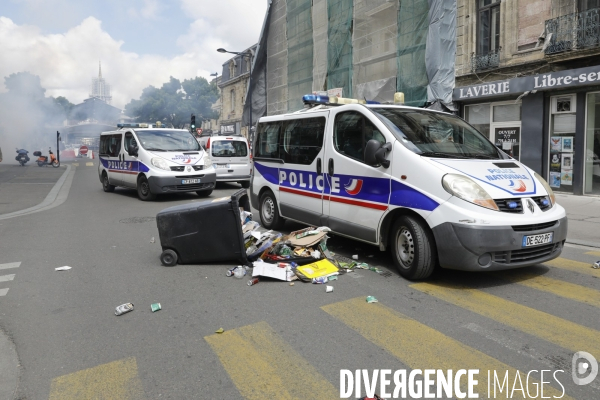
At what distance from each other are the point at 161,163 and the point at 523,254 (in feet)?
33.7

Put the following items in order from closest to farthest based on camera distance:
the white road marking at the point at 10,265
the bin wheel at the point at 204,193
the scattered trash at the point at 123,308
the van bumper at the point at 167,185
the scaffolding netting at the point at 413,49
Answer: the scattered trash at the point at 123,308 < the white road marking at the point at 10,265 < the van bumper at the point at 167,185 < the bin wheel at the point at 204,193 < the scaffolding netting at the point at 413,49

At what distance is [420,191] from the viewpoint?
5070mm

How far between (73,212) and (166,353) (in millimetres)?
9052

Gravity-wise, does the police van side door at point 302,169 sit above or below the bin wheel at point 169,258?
above

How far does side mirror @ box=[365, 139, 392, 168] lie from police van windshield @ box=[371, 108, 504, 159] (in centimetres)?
23

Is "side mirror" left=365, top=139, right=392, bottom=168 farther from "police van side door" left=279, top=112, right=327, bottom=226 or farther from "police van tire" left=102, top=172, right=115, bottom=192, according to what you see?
"police van tire" left=102, top=172, right=115, bottom=192

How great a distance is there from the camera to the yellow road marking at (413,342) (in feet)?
10.7

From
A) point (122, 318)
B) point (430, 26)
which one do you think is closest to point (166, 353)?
point (122, 318)

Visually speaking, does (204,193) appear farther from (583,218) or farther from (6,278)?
(583,218)

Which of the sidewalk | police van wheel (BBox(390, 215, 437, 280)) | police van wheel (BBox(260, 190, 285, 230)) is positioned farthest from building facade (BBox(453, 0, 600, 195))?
police van wheel (BBox(390, 215, 437, 280))

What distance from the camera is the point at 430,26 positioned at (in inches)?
698

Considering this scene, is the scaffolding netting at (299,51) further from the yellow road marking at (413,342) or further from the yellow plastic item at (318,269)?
the yellow road marking at (413,342)

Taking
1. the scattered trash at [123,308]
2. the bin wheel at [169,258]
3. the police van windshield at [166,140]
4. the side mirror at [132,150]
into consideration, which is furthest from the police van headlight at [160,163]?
the scattered trash at [123,308]

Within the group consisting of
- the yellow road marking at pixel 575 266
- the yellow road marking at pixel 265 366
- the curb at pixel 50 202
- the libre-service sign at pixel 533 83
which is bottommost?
the yellow road marking at pixel 265 366
